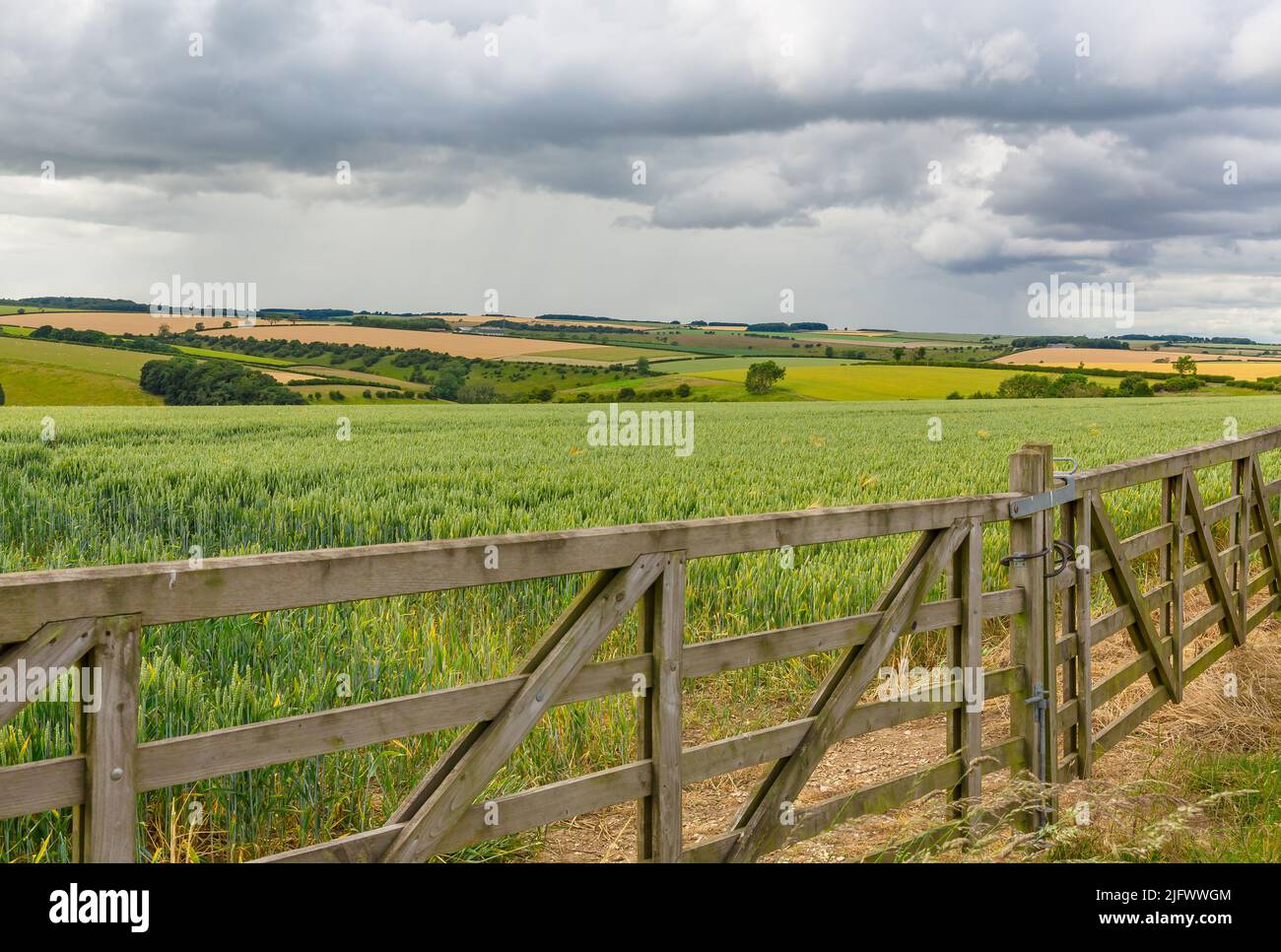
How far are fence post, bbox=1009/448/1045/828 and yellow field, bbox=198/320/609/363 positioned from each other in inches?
3180

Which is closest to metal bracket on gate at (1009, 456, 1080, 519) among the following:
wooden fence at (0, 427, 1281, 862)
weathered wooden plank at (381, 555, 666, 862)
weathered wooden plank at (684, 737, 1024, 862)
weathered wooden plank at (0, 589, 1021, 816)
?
wooden fence at (0, 427, 1281, 862)

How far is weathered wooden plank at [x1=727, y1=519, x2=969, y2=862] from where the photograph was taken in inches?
155

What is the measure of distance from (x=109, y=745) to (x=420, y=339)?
9056 cm

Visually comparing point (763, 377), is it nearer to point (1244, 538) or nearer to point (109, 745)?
point (1244, 538)

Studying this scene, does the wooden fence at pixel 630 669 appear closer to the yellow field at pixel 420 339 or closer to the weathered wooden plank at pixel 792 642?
the weathered wooden plank at pixel 792 642

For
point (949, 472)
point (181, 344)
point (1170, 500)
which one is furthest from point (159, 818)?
point (181, 344)

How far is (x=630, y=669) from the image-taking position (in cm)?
348

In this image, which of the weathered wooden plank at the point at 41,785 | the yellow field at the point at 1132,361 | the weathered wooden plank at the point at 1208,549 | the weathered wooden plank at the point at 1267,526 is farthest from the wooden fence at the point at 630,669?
the yellow field at the point at 1132,361

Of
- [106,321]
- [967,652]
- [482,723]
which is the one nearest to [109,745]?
[482,723]

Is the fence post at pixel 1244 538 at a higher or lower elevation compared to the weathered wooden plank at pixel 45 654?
lower

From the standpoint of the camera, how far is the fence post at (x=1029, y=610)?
5.30m

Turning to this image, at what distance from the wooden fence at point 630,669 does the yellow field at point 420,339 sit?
8081 centimetres
